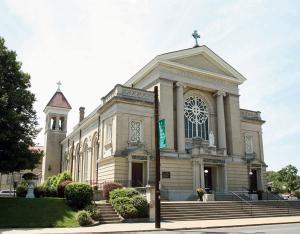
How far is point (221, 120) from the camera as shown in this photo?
123 ft

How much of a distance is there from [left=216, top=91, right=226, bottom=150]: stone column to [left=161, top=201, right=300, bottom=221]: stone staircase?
8.54 metres

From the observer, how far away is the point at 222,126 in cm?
3728

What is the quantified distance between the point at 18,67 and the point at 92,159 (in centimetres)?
1723

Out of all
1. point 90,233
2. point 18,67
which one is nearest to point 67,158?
point 18,67

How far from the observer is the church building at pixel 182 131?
3222 centimetres

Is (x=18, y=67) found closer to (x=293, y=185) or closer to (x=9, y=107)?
(x=9, y=107)

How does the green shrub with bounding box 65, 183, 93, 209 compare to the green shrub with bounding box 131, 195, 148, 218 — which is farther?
the green shrub with bounding box 65, 183, 93, 209

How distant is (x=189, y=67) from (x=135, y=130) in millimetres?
9097

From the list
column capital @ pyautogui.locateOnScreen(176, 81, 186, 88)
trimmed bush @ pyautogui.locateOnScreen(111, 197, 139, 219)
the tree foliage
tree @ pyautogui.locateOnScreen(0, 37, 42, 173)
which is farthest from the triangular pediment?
the tree foliage

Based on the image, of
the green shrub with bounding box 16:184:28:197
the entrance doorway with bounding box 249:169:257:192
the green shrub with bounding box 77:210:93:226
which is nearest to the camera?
the green shrub with bounding box 77:210:93:226

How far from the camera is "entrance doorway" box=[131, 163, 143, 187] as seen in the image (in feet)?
105

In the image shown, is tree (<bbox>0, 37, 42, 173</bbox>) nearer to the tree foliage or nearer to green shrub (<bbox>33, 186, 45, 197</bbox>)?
green shrub (<bbox>33, 186, 45, 197</bbox>)

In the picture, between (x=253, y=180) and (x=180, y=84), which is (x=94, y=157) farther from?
(x=253, y=180)

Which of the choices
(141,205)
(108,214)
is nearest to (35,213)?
(108,214)
